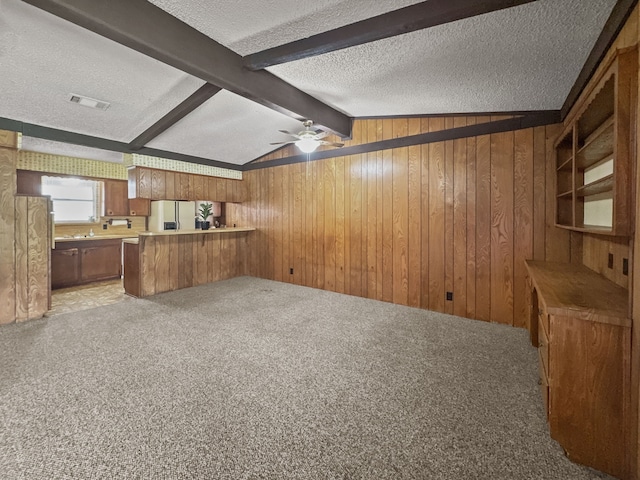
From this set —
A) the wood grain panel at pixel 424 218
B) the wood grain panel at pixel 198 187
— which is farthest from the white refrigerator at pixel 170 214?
the wood grain panel at pixel 424 218

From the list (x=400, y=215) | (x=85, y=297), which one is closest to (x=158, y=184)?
(x=85, y=297)

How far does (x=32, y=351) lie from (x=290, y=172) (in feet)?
13.3

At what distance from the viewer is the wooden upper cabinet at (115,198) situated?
5.84 m

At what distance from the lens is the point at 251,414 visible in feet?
5.81

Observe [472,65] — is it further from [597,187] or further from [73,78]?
[73,78]

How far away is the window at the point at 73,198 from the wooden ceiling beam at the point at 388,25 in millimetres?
5453

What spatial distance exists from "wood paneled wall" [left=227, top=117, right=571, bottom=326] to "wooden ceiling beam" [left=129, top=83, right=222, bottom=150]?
6.62 ft

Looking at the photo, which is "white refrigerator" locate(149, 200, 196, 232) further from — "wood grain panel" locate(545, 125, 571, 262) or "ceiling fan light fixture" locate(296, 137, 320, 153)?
"wood grain panel" locate(545, 125, 571, 262)

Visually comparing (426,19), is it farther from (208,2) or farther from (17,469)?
(17,469)

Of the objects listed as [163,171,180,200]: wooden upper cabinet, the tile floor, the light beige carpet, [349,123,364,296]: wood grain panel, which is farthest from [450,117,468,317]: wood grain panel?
the tile floor

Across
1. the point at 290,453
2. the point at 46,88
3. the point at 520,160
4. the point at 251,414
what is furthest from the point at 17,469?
the point at 520,160

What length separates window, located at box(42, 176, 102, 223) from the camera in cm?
548

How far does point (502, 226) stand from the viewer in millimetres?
3262

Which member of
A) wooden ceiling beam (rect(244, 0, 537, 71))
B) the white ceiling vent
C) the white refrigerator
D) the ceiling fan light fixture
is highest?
the white ceiling vent
